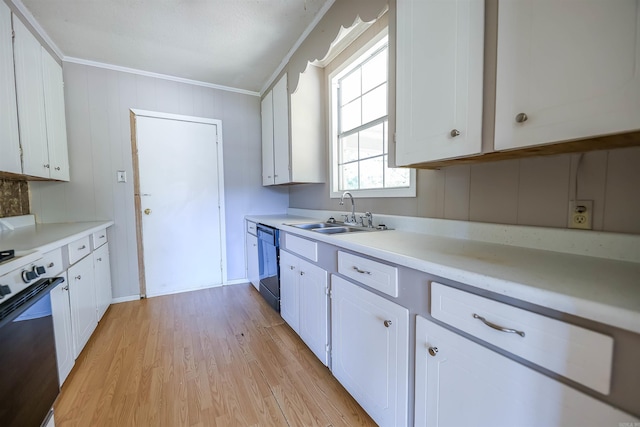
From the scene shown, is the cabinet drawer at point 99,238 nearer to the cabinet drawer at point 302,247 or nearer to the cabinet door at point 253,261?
the cabinet door at point 253,261

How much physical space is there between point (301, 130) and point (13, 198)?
8.53ft

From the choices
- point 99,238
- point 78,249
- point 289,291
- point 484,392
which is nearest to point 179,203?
point 99,238

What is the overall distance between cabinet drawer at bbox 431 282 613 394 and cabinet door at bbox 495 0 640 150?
1.74 feet

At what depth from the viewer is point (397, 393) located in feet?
3.43

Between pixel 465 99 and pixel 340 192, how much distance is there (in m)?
1.56

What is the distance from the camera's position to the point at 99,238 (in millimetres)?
2354

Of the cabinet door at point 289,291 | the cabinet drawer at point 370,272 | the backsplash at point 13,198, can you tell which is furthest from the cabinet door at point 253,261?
the backsplash at point 13,198

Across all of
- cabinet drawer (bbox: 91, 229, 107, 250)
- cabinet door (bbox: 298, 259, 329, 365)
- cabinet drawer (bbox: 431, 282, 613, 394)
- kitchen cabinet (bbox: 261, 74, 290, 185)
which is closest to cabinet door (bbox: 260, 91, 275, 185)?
kitchen cabinet (bbox: 261, 74, 290, 185)

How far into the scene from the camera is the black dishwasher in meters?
2.27

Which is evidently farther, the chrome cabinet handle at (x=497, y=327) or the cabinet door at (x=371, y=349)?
the cabinet door at (x=371, y=349)

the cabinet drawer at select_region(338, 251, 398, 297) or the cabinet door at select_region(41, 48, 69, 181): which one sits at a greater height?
the cabinet door at select_region(41, 48, 69, 181)

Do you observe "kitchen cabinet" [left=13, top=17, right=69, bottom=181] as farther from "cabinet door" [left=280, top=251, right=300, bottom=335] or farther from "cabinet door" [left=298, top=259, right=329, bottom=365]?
"cabinet door" [left=298, top=259, right=329, bottom=365]

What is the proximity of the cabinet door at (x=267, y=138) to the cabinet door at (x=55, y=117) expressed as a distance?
194 cm

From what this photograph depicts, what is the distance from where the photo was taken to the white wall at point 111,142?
8.32 feet
